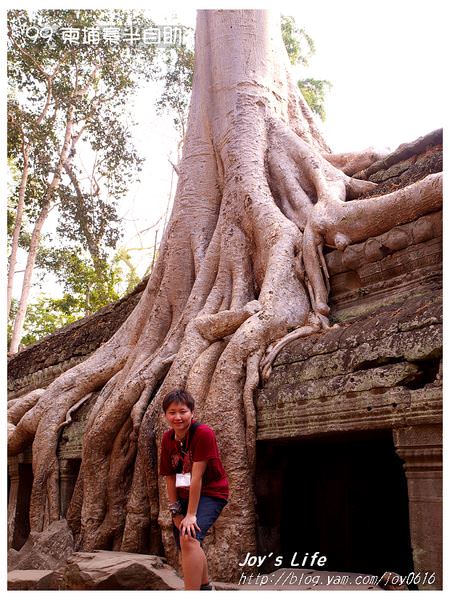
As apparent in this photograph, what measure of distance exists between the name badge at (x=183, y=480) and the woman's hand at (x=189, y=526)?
0.12 metres

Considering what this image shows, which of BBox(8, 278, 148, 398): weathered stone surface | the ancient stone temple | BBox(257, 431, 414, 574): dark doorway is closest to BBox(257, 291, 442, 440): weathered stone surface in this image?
the ancient stone temple

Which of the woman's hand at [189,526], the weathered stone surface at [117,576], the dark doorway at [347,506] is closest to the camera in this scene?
the woman's hand at [189,526]

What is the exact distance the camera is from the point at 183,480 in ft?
8.75

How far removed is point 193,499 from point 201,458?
0.52ft

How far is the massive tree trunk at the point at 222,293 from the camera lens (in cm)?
387

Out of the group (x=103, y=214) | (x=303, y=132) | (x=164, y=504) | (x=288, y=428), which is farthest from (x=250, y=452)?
(x=103, y=214)

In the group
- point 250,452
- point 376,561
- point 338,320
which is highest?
point 338,320

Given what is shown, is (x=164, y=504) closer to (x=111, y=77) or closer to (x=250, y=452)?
(x=250, y=452)

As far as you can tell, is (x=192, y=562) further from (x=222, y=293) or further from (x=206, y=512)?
(x=222, y=293)

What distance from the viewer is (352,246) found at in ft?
14.1

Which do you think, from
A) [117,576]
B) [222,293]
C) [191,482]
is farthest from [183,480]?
[222,293]

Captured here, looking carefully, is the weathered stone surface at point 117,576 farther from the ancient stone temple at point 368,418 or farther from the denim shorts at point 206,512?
the denim shorts at point 206,512

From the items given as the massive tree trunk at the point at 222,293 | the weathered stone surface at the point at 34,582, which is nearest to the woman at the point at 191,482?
the massive tree trunk at the point at 222,293

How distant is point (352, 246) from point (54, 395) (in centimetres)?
285
